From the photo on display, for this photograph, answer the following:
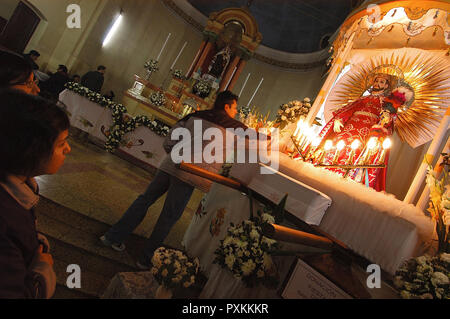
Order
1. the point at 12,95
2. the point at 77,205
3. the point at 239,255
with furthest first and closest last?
the point at 77,205, the point at 239,255, the point at 12,95

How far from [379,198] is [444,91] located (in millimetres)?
2522

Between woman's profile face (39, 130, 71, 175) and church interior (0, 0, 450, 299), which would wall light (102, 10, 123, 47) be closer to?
church interior (0, 0, 450, 299)

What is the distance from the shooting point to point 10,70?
5.96 feet

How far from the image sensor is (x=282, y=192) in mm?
2178

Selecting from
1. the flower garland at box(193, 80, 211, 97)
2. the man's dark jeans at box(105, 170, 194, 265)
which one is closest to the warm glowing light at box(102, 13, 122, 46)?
the flower garland at box(193, 80, 211, 97)

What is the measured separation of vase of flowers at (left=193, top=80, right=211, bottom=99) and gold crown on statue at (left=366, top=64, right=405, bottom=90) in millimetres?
6735

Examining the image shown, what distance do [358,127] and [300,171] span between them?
1875mm

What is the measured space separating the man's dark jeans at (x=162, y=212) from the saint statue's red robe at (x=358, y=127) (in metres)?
2.10

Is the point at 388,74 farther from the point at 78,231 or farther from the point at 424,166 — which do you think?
the point at 78,231

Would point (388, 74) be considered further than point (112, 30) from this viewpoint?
No

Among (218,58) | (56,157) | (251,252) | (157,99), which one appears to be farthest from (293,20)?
(56,157)

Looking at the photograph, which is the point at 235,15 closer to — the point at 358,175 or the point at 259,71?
the point at 259,71

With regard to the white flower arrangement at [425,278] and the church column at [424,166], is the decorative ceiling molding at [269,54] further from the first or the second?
the white flower arrangement at [425,278]

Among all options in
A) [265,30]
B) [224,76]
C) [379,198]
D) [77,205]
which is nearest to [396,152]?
[379,198]
